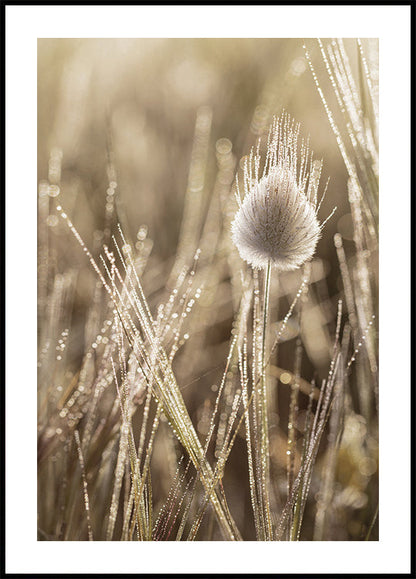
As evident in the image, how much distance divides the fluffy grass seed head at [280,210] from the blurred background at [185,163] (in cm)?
5

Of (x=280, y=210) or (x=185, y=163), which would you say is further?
(x=185, y=163)

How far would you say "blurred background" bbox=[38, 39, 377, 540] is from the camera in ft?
3.42

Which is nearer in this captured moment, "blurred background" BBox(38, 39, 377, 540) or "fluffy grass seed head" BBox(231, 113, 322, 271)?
"fluffy grass seed head" BBox(231, 113, 322, 271)

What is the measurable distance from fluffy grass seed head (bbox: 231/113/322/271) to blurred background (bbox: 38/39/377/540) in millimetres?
50

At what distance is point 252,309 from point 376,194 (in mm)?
333

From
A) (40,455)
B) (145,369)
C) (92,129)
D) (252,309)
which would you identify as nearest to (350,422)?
(252,309)

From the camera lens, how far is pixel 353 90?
105 centimetres

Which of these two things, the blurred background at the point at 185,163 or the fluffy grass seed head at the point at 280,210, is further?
the blurred background at the point at 185,163

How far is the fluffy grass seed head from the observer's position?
0.94 meters

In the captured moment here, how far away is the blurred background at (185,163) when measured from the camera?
104cm

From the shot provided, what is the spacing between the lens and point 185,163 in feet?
3.55

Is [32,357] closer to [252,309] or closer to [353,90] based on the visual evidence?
[252,309]

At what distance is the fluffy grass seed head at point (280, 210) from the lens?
3.07ft

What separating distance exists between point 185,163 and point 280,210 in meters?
0.26
